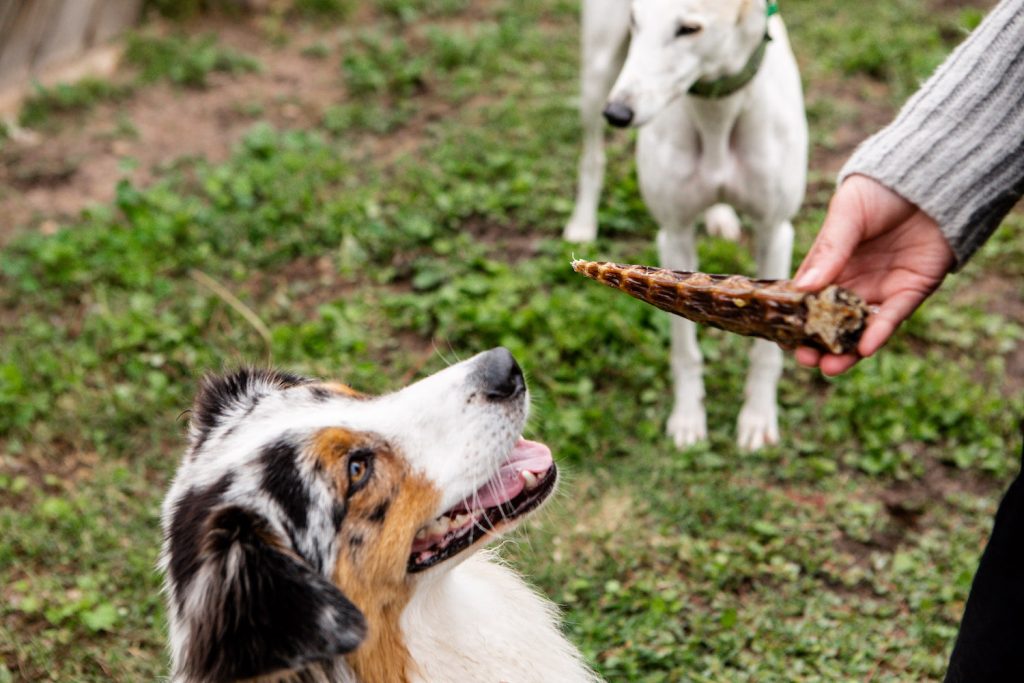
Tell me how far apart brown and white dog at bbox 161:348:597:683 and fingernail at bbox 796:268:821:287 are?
76 cm

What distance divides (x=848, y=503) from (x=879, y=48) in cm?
373

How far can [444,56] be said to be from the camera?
22.0 feet

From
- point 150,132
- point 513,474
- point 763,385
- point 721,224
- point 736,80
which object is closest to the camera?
point 513,474

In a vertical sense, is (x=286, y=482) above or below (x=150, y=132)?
above

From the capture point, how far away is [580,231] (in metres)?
5.25

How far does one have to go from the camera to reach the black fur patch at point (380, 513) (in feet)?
7.60

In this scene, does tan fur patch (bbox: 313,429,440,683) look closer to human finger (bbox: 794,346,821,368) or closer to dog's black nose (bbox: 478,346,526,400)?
dog's black nose (bbox: 478,346,526,400)

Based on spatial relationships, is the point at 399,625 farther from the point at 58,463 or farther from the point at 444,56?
the point at 444,56

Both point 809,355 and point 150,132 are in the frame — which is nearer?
point 809,355

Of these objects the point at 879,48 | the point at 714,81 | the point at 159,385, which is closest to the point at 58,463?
the point at 159,385

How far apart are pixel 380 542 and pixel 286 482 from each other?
0.86 ft

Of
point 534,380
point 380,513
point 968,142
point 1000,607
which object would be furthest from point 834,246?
point 534,380

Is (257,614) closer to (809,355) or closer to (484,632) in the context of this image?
(484,632)

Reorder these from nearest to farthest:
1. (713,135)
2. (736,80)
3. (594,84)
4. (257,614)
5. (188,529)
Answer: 1. (257,614)
2. (188,529)
3. (736,80)
4. (713,135)
5. (594,84)
